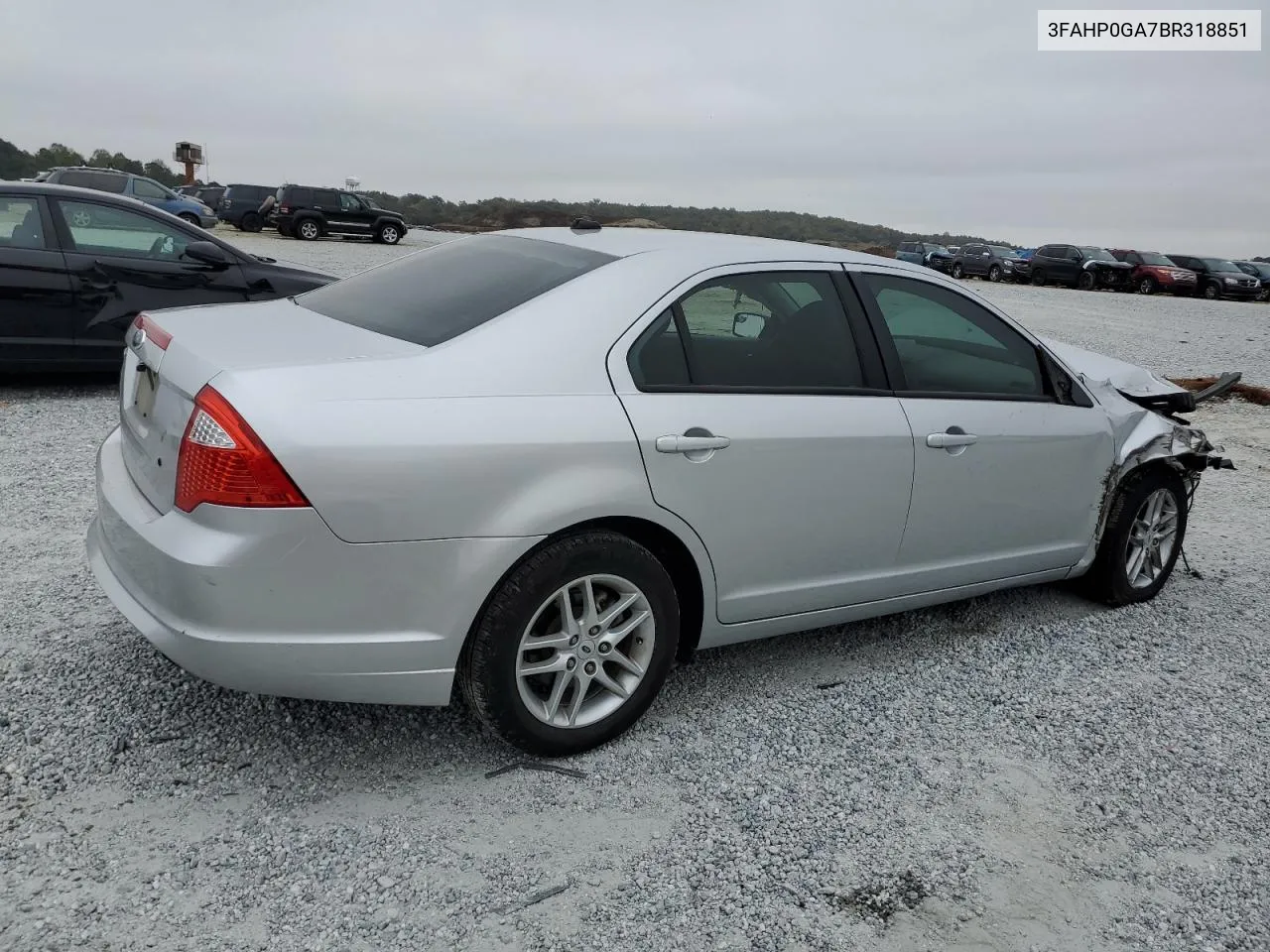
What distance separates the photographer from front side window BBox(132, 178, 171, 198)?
23.3m

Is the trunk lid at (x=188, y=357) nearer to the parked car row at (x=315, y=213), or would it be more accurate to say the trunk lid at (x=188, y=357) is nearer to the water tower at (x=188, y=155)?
the parked car row at (x=315, y=213)

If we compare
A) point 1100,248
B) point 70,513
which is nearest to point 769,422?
point 70,513

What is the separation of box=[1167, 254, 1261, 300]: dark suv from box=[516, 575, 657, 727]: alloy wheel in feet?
118

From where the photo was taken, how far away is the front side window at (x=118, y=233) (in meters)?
7.46

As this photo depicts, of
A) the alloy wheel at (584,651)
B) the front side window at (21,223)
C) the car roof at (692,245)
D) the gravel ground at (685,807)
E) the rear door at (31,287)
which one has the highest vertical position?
the car roof at (692,245)

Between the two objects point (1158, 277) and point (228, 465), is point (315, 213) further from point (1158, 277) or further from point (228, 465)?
point (228, 465)

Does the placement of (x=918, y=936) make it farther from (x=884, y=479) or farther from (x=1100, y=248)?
(x=1100, y=248)

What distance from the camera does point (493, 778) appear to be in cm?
308

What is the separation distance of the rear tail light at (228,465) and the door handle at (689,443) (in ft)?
3.39

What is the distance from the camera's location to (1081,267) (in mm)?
33938

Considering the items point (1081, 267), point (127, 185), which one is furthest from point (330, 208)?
point (1081, 267)

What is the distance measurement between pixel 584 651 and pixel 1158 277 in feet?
115

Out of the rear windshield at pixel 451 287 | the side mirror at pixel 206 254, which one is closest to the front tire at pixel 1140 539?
the rear windshield at pixel 451 287

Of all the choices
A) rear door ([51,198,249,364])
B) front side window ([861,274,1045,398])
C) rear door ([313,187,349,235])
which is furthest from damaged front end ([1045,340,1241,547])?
rear door ([313,187,349,235])
